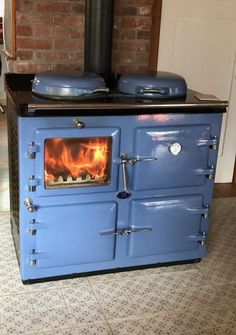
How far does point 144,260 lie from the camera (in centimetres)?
208

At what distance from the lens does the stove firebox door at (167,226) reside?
2.00m

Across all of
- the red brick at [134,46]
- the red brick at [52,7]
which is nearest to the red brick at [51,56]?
the red brick at [52,7]

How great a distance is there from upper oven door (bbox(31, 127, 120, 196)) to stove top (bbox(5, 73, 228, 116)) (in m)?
0.08

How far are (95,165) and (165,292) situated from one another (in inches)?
24.3

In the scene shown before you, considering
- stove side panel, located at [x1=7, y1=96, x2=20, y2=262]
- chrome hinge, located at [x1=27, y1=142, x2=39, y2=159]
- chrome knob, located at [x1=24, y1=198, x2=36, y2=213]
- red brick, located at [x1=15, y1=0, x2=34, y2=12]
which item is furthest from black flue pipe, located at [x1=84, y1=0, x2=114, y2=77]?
chrome knob, located at [x1=24, y1=198, x2=36, y2=213]

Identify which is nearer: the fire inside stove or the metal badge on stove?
the fire inside stove

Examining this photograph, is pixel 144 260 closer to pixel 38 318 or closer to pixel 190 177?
pixel 190 177

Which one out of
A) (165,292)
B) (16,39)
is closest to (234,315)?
(165,292)

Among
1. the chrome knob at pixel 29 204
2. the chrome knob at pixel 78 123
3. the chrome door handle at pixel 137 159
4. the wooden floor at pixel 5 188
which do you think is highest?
the chrome knob at pixel 78 123

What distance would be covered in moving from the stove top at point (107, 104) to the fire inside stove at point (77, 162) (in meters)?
0.12

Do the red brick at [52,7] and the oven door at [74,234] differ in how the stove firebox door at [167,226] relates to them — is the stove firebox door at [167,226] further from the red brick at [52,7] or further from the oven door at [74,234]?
the red brick at [52,7]

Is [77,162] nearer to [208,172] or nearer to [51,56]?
[208,172]

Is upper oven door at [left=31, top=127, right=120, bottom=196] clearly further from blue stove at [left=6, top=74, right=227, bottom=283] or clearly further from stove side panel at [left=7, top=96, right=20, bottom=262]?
stove side panel at [left=7, top=96, right=20, bottom=262]

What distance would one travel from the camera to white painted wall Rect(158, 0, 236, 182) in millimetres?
2805
